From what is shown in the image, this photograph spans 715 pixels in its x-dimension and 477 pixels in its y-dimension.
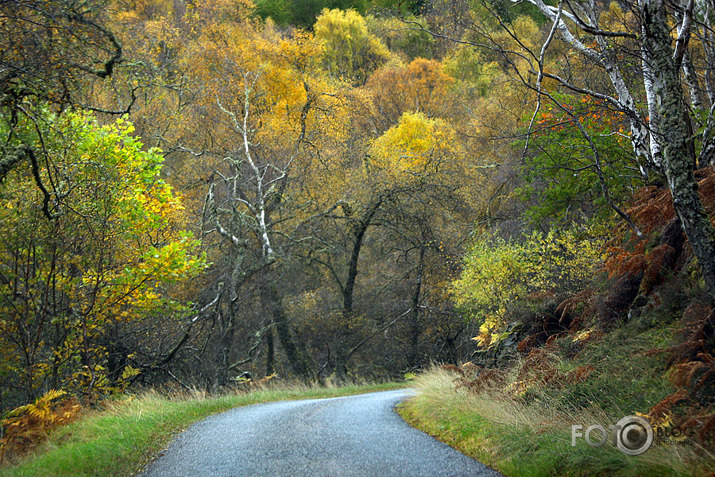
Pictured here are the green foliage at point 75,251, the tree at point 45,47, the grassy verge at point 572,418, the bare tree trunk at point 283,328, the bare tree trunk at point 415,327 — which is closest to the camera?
the grassy verge at point 572,418

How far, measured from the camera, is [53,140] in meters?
9.10

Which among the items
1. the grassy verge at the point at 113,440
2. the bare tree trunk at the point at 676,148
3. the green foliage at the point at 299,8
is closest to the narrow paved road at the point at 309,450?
the grassy verge at the point at 113,440

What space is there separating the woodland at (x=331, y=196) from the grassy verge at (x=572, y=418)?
686 mm

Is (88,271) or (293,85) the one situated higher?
(293,85)

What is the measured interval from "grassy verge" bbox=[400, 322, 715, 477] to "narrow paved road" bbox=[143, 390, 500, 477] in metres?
0.39

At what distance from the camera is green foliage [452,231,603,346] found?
41.9 feet

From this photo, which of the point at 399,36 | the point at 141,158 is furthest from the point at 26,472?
the point at 399,36

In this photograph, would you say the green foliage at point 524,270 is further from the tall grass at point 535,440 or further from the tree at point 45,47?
the tree at point 45,47

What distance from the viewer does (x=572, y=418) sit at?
19.6 ft

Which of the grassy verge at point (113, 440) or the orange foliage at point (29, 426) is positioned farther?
the orange foliage at point (29, 426)

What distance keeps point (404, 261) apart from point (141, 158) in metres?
16.3

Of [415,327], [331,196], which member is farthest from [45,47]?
[415,327]

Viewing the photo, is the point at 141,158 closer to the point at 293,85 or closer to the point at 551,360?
the point at 551,360

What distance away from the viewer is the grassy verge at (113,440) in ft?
19.6
